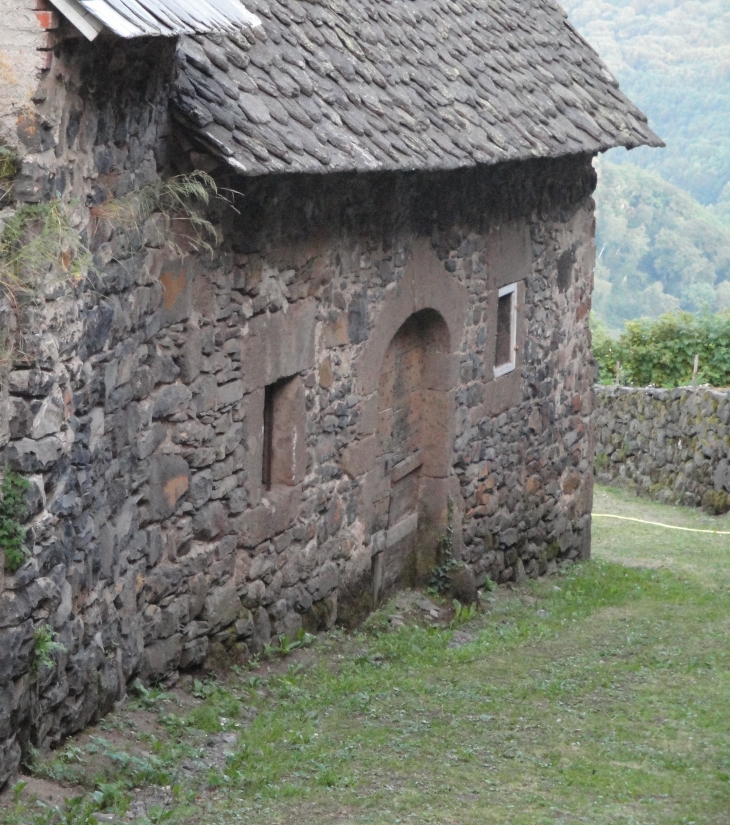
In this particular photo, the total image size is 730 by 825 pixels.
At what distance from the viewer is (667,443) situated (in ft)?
60.1

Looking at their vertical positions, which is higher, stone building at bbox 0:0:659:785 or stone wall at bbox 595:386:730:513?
stone building at bbox 0:0:659:785

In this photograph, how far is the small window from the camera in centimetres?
738

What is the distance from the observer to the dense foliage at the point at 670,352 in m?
19.8

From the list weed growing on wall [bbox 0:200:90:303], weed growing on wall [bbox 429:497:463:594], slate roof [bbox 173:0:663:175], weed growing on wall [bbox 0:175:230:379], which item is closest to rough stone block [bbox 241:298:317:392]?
weed growing on wall [bbox 0:175:230:379]

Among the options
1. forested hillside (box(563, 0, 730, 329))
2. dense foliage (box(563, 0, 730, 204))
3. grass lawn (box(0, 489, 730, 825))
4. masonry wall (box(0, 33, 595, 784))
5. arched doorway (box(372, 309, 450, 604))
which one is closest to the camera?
masonry wall (box(0, 33, 595, 784))

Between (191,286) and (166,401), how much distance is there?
0.57 metres

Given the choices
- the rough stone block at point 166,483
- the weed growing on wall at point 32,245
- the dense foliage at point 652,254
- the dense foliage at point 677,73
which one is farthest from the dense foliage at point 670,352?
the dense foliage at point 677,73

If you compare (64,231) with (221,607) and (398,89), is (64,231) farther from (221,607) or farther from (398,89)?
(398,89)

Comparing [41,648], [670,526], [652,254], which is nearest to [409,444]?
[41,648]

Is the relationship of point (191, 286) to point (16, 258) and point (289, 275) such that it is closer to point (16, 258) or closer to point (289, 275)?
point (289, 275)

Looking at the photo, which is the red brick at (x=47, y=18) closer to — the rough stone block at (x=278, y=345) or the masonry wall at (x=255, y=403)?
→ the masonry wall at (x=255, y=403)

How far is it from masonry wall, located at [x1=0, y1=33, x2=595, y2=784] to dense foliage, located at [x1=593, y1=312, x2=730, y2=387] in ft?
29.7

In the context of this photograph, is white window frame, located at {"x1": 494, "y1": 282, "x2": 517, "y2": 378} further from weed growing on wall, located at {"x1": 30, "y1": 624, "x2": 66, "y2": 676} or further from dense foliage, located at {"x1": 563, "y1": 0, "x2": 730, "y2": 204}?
dense foliage, located at {"x1": 563, "y1": 0, "x2": 730, "y2": 204}

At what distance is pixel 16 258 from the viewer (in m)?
4.71
